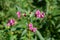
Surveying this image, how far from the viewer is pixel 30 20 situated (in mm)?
2512

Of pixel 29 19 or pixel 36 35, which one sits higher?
pixel 29 19

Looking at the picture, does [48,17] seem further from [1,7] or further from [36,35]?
[1,7]

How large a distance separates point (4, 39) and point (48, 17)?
0.73 metres

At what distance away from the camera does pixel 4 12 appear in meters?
3.26

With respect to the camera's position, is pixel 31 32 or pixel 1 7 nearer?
pixel 31 32

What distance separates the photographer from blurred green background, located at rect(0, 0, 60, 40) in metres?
2.51

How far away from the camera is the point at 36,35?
2660 millimetres

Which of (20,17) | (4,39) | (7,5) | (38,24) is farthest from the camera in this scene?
(7,5)

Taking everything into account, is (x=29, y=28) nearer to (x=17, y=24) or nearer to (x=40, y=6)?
(x=17, y=24)

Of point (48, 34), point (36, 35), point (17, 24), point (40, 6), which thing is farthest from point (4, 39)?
point (40, 6)

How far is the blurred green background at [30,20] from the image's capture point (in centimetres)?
251

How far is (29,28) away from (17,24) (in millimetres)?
206

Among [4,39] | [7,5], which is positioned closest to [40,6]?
[7,5]

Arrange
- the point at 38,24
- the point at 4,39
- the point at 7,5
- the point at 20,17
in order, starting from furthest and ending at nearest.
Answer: the point at 7,5 < the point at 38,24 < the point at 20,17 < the point at 4,39
